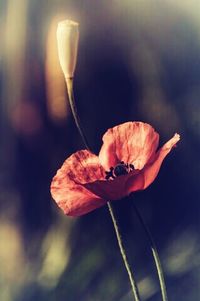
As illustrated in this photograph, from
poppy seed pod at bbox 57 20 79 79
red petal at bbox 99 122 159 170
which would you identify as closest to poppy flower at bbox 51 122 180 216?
red petal at bbox 99 122 159 170

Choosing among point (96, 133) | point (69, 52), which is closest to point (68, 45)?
point (69, 52)

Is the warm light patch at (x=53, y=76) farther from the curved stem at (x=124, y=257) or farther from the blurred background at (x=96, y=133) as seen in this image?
the curved stem at (x=124, y=257)

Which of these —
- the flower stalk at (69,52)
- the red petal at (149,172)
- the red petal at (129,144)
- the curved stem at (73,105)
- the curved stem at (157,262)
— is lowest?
the curved stem at (157,262)

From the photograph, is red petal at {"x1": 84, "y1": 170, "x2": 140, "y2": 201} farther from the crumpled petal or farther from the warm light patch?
the warm light patch

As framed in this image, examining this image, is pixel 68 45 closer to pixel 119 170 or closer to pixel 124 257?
pixel 119 170

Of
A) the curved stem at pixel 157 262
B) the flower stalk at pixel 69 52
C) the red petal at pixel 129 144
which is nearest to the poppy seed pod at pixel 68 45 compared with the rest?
the flower stalk at pixel 69 52

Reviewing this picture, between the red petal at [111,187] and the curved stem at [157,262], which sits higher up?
the red petal at [111,187]
